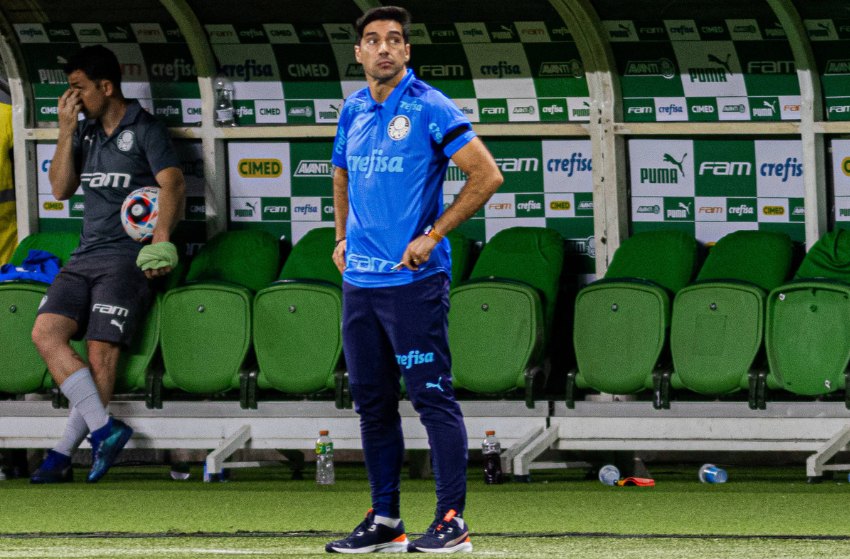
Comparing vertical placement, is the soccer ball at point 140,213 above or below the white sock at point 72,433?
above

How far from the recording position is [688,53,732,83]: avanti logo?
8602 millimetres

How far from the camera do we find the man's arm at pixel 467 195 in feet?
16.9

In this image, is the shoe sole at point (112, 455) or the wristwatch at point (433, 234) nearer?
the wristwatch at point (433, 234)

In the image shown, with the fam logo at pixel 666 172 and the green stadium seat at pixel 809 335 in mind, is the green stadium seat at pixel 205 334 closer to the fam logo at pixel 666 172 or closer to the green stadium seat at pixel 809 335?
the fam logo at pixel 666 172

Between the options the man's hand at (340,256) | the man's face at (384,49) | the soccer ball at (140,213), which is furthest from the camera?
the soccer ball at (140,213)

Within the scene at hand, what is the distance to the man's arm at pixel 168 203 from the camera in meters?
8.45

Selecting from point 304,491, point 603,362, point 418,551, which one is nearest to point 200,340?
point 304,491

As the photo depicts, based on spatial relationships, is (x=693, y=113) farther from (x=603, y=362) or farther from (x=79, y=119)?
(x=79, y=119)

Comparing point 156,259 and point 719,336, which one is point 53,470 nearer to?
point 156,259

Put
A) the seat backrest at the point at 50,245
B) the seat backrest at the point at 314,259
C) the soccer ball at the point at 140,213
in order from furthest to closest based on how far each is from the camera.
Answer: the seat backrest at the point at 50,245 < the seat backrest at the point at 314,259 < the soccer ball at the point at 140,213

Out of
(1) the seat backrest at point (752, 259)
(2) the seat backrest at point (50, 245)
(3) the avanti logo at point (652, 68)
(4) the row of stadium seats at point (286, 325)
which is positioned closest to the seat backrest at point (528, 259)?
(4) the row of stadium seats at point (286, 325)

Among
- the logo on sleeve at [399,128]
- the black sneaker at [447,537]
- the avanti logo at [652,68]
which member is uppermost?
the avanti logo at [652,68]

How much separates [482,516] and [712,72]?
3.20m

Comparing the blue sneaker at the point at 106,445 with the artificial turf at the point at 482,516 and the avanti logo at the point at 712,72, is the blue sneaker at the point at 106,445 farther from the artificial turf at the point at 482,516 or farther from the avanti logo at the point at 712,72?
the avanti logo at the point at 712,72
